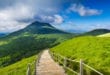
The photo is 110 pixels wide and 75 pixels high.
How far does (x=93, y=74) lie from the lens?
2941 centimetres

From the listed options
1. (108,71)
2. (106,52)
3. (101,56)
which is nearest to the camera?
(108,71)

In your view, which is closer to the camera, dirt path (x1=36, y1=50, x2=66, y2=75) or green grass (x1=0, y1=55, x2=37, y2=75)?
dirt path (x1=36, y1=50, x2=66, y2=75)

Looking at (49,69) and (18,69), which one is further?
(18,69)

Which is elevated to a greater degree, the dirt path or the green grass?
the dirt path

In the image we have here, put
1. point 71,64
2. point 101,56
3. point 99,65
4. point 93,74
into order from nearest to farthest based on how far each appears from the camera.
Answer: point 93,74 → point 99,65 → point 71,64 → point 101,56

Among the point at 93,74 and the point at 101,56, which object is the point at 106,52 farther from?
the point at 93,74

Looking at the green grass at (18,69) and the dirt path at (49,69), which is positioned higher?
the dirt path at (49,69)

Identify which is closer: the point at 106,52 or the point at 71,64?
the point at 71,64

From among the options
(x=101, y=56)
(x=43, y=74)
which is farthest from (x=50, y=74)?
(x=101, y=56)

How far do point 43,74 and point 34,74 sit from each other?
1.30 meters

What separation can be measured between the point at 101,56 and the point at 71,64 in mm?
6065

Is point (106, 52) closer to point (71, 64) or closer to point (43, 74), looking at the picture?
point (71, 64)

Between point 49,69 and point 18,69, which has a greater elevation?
point 49,69

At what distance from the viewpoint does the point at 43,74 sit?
3384cm
